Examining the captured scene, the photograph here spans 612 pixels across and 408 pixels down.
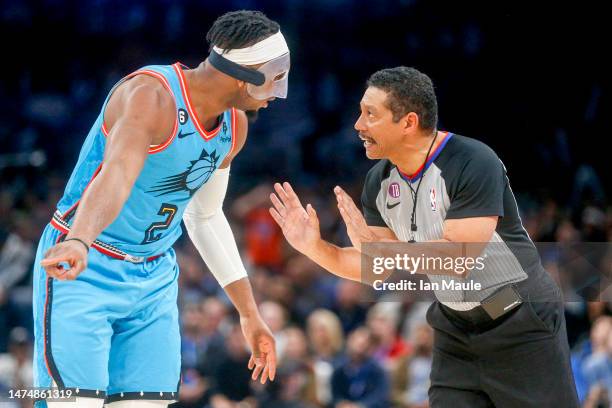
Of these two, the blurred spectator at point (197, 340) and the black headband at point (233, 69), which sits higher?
the black headband at point (233, 69)

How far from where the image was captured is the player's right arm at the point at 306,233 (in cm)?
410

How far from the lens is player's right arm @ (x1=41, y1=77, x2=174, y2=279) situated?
3066mm

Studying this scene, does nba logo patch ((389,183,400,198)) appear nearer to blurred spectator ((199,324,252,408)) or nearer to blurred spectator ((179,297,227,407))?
blurred spectator ((199,324,252,408))

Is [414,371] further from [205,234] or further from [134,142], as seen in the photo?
[134,142]

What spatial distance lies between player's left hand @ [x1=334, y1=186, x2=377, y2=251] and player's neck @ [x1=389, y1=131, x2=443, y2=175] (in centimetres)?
29

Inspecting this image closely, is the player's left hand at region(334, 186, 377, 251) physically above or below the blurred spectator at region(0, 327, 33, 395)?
above

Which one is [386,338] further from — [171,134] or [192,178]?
[171,134]

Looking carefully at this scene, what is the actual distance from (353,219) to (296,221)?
258 millimetres

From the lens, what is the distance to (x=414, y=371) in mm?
6879

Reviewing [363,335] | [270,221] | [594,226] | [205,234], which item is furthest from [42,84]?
[205,234]

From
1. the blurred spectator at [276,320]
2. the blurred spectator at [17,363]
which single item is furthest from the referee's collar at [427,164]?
the blurred spectator at [17,363]

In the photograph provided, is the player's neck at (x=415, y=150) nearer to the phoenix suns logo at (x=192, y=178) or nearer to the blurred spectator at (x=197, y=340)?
the phoenix suns logo at (x=192, y=178)

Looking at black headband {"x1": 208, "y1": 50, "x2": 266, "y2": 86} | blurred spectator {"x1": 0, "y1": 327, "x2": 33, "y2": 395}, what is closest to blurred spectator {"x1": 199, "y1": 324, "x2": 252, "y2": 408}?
blurred spectator {"x1": 0, "y1": 327, "x2": 33, "y2": 395}

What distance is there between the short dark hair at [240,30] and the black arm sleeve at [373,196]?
77 centimetres
